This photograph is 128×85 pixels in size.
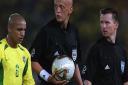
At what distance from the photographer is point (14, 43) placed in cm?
709

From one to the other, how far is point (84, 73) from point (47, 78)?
0.50 metres

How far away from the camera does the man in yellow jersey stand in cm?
690

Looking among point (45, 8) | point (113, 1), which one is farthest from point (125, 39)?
point (45, 8)

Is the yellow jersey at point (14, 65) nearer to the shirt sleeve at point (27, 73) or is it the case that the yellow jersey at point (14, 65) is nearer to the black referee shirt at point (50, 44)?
the shirt sleeve at point (27, 73)

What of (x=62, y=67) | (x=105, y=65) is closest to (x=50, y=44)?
(x=62, y=67)

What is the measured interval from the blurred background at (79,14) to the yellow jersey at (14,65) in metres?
6.82

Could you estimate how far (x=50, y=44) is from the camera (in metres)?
7.28

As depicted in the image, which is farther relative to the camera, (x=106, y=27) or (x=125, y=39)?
(x=125, y=39)

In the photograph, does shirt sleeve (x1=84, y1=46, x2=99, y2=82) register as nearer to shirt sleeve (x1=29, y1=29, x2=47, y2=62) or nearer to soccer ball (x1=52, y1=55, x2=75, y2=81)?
soccer ball (x1=52, y1=55, x2=75, y2=81)

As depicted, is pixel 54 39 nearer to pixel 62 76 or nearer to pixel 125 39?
pixel 62 76

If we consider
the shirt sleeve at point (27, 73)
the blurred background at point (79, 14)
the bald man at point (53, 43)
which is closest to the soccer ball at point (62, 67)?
the bald man at point (53, 43)

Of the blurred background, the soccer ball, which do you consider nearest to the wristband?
the soccer ball

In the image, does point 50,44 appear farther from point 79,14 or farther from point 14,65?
point 79,14

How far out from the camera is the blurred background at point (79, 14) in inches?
562
